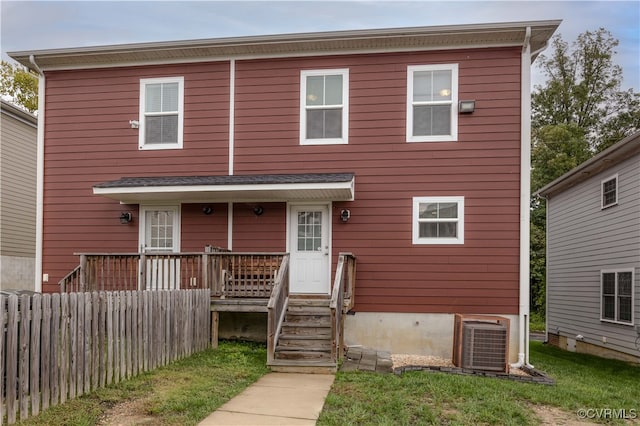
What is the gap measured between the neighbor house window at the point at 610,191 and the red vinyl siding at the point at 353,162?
162 inches

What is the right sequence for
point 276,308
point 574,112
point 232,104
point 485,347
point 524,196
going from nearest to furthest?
point 276,308, point 485,347, point 524,196, point 232,104, point 574,112

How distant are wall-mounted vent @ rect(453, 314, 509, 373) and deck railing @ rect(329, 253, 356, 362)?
1.96m

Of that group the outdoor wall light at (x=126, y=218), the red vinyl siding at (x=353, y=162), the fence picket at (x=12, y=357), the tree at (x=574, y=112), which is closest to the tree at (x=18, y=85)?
the red vinyl siding at (x=353, y=162)

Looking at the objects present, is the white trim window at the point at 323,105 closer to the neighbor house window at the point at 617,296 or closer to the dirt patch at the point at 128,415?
the dirt patch at the point at 128,415

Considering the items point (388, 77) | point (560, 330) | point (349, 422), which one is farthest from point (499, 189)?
point (560, 330)

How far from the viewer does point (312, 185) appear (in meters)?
8.52

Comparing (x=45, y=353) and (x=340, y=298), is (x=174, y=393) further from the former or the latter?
(x=340, y=298)

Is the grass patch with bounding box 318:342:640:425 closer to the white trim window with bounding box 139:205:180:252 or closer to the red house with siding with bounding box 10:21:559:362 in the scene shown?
the red house with siding with bounding box 10:21:559:362

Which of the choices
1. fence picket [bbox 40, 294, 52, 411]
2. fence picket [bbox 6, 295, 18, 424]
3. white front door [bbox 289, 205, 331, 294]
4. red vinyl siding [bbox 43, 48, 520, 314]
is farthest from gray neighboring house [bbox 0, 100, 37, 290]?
fence picket [bbox 6, 295, 18, 424]

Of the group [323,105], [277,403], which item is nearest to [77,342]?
[277,403]

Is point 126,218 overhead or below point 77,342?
overhead

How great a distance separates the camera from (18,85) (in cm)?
2366

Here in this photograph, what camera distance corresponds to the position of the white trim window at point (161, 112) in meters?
10.1

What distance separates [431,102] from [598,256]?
21.9 feet
